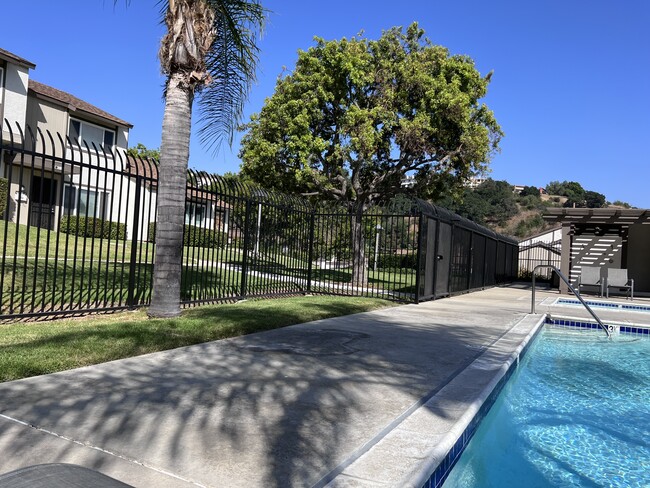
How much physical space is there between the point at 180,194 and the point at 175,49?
208 cm

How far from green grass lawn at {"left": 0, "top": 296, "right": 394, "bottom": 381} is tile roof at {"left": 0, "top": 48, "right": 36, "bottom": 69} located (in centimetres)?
1702

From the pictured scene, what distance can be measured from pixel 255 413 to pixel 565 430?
303 centimetres

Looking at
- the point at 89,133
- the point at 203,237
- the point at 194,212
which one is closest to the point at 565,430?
the point at 203,237

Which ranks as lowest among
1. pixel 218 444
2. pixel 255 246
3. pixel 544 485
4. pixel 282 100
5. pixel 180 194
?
pixel 544 485

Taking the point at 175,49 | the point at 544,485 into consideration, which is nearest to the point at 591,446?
the point at 544,485

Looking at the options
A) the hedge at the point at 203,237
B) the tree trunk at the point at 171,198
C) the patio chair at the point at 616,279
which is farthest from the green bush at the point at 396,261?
the patio chair at the point at 616,279

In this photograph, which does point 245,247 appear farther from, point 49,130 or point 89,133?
point 89,133

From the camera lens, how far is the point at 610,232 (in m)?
21.5

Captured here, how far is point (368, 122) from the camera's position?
15.1 m

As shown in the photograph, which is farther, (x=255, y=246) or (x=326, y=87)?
(x=326, y=87)

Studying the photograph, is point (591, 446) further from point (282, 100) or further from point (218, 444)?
point (282, 100)

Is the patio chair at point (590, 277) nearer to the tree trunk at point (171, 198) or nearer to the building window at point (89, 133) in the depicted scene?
the tree trunk at point (171, 198)

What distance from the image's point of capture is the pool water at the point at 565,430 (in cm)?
356

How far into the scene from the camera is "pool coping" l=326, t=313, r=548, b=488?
2.50 metres
